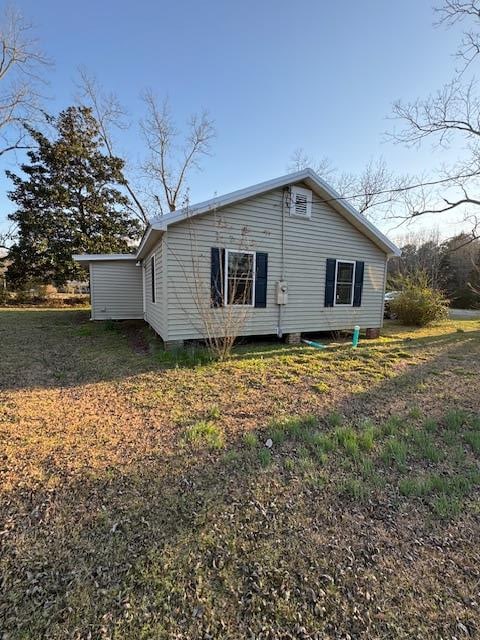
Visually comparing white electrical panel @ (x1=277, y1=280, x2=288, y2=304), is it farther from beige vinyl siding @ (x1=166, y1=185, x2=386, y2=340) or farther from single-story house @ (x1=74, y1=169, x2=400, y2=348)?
beige vinyl siding @ (x1=166, y1=185, x2=386, y2=340)

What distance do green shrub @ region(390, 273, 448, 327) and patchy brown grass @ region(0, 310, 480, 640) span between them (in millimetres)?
8102

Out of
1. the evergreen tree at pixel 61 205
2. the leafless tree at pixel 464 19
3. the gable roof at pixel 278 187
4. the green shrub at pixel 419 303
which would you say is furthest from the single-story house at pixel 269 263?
the evergreen tree at pixel 61 205

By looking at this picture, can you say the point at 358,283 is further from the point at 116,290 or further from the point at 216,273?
the point at 116,290

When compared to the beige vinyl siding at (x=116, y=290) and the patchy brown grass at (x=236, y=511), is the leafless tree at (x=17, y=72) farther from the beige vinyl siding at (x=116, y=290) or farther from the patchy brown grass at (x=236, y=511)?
the patchy brown grass at (x=236, y=511)

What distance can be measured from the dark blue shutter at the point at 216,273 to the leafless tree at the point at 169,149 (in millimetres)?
16254

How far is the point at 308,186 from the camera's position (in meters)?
7.48

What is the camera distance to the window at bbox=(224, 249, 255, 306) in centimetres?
668

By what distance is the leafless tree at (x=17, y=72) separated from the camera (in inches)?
546

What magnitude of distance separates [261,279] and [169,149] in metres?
18.9

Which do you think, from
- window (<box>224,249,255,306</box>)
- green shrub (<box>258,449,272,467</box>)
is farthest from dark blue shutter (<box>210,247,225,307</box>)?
green shrub (<box>258,449,272,467</box>)

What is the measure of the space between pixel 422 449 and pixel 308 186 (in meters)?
6.36

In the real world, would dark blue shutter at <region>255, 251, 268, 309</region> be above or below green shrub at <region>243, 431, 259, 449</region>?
above

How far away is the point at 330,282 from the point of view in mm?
8141

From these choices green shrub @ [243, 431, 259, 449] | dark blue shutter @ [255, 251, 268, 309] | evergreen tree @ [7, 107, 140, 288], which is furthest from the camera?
evergreen tree @ [7, 107, 140, 288]
